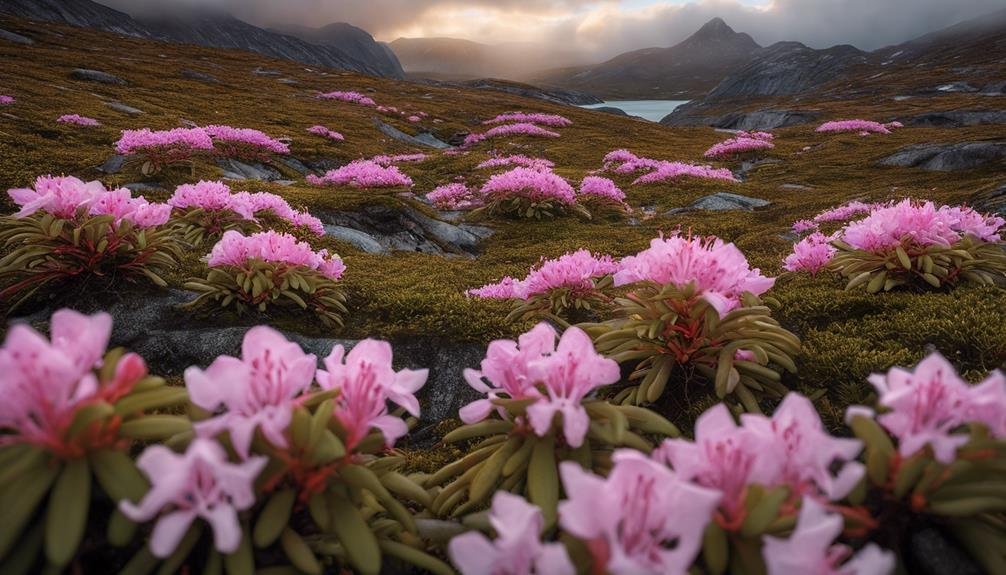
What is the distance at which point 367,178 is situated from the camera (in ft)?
41.7

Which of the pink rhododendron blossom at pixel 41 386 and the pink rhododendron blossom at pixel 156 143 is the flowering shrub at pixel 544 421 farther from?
the pink rhododendron blossom at pixel 156 143

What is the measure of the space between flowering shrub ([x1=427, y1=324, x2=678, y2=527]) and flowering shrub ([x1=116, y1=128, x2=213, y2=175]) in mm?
10494

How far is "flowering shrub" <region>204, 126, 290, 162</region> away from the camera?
14.5 metres

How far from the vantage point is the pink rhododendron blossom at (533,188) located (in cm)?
1206

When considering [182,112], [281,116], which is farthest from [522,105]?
[182,112]

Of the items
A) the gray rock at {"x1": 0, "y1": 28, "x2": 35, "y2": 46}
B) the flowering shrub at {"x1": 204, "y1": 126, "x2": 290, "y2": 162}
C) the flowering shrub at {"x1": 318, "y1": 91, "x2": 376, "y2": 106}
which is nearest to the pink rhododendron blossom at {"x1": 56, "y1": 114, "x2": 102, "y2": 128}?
the flowering shrub at {"x1": 204, "y1": 126, "x2": 290, "y2": 162}

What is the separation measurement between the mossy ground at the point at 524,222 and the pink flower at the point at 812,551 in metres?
1.82

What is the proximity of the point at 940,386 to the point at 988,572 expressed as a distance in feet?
1.79

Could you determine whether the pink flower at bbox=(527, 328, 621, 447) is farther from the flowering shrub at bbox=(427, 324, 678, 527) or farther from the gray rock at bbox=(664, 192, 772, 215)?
the gray rock at bbox=(664, 192, 772, 215)

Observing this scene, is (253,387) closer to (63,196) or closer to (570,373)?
(570,373)

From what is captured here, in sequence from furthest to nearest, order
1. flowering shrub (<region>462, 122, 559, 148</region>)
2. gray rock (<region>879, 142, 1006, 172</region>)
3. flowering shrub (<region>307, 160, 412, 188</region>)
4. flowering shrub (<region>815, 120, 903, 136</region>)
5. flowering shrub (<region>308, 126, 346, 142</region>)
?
1. flowering shrub (<region>815, 120, 903, 136</region>)
2. flowering shrub (<region>462, 122, 559, 148</region>)
3. flowering shrub (<region>308, 126, 346, 142</region>)
4. gray rock (<region>879, 142, 1006, 172</region>)
5. flowering shrub (<region>307, 160, 412, 188</region>)

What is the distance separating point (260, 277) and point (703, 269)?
3.44 m

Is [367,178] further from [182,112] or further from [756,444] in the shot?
[182,112]

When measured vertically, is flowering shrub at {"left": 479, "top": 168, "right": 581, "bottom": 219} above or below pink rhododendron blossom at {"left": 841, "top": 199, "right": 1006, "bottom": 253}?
below
